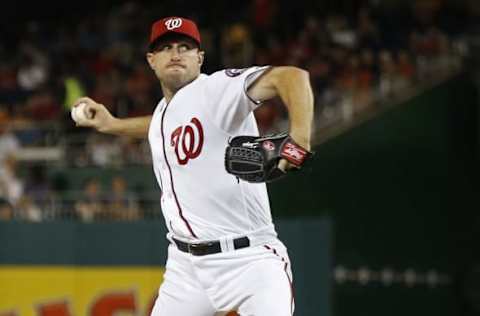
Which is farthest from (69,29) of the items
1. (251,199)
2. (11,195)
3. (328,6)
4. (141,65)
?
(251,199)

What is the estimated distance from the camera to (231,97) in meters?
4.36

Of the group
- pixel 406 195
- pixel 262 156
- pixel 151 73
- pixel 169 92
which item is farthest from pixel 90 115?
pixel 151 73

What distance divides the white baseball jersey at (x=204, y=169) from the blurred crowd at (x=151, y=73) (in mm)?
5097

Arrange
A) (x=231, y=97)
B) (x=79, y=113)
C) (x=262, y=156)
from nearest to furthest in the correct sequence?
(x=262, y=156), (x=231, y=97), (x=79, y=113)

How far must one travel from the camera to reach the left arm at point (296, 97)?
3846 mm

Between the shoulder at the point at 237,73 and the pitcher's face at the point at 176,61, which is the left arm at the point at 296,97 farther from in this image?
the pitcher's face at the point at 176,61

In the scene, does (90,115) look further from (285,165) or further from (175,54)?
(285,165)

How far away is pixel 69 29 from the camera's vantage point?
56.6ft

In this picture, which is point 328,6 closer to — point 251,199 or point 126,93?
point 126,93

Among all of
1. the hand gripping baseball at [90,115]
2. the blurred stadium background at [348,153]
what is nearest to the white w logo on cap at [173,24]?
the hand gripping baseball at [90,115]

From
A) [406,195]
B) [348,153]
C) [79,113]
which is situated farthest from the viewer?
[406,195]

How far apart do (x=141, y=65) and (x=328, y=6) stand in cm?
254

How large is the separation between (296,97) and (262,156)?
238 millimetres

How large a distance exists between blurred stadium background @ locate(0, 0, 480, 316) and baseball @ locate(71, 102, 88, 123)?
366cm
